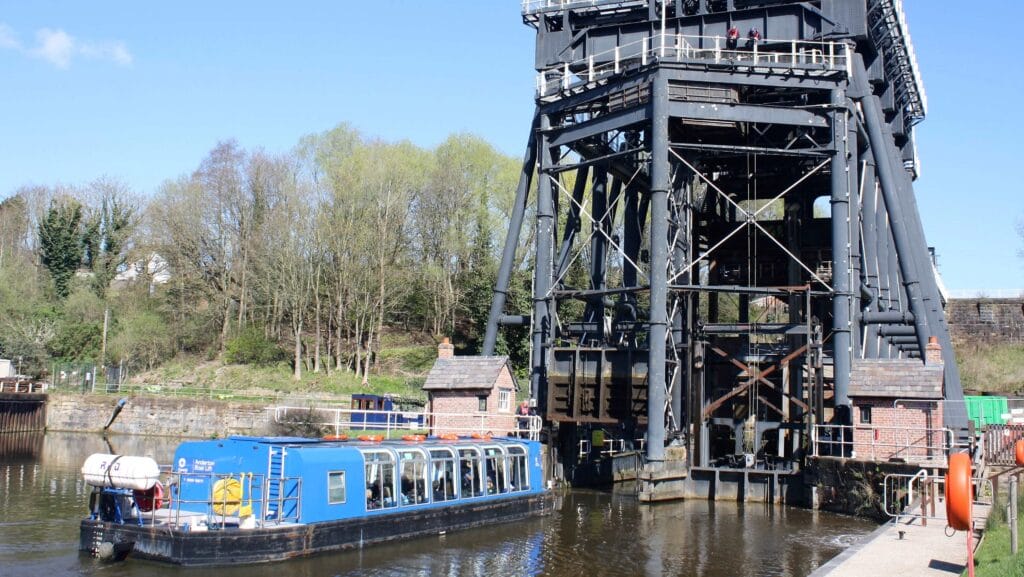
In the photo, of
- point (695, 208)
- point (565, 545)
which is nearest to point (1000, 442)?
point (695, 208)

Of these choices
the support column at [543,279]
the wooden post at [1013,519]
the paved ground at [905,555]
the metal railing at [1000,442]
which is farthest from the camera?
the support column at [543,279]

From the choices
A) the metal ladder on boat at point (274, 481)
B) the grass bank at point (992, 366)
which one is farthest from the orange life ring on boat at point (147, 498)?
the grass bank at point (992, 366)

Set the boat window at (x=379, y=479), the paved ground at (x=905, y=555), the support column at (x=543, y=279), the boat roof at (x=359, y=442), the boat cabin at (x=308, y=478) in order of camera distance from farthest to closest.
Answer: the support column at (x=543, y=279) → the boat window at (x=379, y=479) → the boat roof at (x=359, y=442) → the boat cabin at (x=308, y=478) → the paved ground at (x=905, y=555)

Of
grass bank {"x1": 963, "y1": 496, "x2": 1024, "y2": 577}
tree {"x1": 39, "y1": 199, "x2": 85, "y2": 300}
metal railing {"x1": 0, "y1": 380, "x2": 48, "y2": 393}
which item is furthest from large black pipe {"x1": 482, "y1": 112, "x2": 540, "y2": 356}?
tree {"x1": 39, "y1": 199, "x2": 85, "y2": 300}

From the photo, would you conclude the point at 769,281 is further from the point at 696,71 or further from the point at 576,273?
the point at 576,273

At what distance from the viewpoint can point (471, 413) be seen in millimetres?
32750

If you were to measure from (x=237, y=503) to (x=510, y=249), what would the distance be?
63.5ft

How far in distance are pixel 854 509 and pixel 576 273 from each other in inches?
1510

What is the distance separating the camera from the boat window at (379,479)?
2269cm

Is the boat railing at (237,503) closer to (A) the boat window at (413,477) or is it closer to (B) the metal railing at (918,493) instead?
(A) the boat window at (413,477)

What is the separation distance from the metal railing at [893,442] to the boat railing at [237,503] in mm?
17220

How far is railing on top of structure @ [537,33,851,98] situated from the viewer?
110ft

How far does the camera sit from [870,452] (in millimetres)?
30344

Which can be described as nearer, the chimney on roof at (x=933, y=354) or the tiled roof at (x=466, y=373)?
the chimney on roof at (x=933, y=354)
